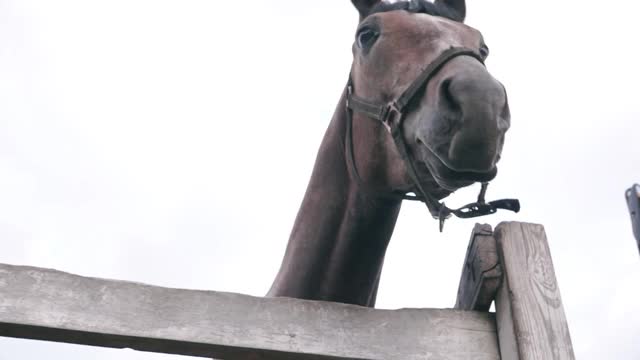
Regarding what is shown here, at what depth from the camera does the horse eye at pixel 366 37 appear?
3.16 meters

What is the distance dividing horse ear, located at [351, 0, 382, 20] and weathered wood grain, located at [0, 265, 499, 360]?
190 centimetres

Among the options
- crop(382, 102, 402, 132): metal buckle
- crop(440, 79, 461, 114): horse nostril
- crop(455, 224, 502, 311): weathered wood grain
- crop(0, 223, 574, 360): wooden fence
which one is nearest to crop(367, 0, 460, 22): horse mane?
crop(382, 102, 402, 132): metal buckle

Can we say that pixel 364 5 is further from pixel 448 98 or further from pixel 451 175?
pixel 451 175

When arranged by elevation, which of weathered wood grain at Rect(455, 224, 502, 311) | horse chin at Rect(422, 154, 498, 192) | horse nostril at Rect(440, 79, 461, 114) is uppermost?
horse nostril at Rect(440, 79, 461, 114)

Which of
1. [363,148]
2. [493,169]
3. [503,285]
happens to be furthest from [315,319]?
[363,148]

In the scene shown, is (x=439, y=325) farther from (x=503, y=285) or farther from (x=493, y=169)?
(x=493, y=169)

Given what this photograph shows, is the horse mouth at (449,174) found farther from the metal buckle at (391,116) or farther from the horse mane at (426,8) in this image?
the horse mane at (426,8)

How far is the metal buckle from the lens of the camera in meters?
2.79

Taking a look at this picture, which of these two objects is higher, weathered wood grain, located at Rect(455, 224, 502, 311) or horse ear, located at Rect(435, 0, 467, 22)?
horse ear, located at Rect(435, 0, 467, 22)

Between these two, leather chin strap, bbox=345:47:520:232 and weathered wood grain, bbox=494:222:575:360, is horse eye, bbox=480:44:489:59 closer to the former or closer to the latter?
leather chin strap, bbox=345:47:520:232

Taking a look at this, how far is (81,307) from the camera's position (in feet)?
6.09

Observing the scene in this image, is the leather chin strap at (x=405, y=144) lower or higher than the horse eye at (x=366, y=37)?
lower

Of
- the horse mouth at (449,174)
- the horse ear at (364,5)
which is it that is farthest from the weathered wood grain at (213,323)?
the horse ear at (364,5)

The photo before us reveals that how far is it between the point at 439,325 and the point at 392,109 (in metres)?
1.05
